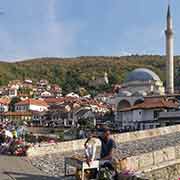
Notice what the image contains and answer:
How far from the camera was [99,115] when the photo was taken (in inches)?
3014

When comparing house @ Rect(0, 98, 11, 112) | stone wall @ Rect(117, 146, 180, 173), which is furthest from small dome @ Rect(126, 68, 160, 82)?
stone wall @ Rect(117, 146, 180, 173)

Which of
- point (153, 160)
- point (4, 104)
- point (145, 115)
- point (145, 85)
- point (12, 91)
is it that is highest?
point (12, 91)

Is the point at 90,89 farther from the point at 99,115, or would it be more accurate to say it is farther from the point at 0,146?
the point at 0,146

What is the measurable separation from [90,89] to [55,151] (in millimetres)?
128420

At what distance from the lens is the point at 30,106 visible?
9112cm

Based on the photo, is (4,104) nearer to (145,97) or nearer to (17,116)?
(17,116)

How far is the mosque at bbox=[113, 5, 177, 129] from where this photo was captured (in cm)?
5797

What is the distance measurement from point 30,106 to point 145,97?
2918 cm

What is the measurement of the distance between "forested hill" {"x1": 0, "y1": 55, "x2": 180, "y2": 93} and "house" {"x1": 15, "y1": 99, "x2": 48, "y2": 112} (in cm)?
5010

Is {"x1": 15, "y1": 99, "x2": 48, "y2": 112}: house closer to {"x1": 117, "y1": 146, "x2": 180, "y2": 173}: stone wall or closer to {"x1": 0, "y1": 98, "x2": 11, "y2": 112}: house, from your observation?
{"x1": 0, "y1": 98, "x2": 11, "y2": 112}: house

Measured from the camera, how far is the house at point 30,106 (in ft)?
→ 298

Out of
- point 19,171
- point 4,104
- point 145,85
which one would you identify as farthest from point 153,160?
point 4,104

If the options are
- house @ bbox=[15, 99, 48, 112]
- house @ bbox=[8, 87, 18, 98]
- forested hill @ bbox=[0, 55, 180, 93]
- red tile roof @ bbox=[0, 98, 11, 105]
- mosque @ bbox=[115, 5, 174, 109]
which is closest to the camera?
mosque @ bbox=[115, 5, 174, 109]

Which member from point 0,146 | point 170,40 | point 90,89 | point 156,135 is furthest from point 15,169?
point 90,89
